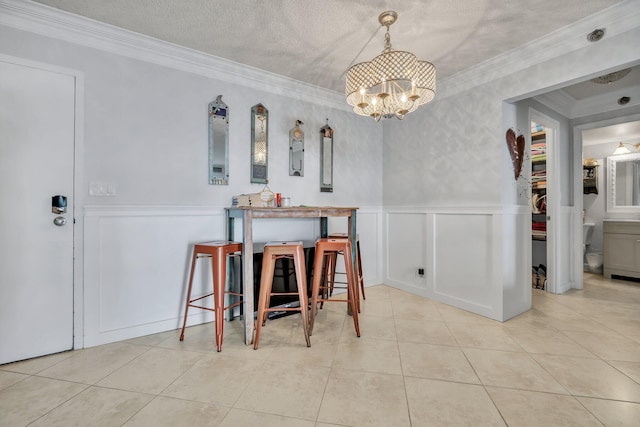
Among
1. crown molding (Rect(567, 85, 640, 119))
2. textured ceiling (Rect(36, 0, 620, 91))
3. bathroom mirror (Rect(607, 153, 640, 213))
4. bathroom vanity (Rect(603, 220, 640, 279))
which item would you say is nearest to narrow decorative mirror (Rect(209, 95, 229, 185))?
textured ceiling (Rect(36, 0, 620, 91))

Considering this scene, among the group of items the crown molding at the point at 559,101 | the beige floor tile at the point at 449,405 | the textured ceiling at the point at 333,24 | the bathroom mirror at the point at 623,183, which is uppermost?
the textured ceiling at the point at 333,24

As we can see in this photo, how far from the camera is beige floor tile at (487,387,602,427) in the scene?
1.30 meters

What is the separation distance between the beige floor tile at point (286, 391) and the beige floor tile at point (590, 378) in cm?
143

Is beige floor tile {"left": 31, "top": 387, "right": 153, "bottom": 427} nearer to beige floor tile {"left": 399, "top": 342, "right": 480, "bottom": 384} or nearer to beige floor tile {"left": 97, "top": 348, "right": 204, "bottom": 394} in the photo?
beige floor tile {"left": 97, "top": 348, "right": 204, "bottom": 394}

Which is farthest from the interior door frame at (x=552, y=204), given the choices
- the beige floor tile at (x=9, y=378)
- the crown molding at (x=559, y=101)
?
the beige floor tile at (x=9, y=378)

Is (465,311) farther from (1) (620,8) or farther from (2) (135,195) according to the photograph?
(2) (135,195)

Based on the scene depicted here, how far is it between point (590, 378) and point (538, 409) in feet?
1.89

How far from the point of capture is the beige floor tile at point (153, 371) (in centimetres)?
160

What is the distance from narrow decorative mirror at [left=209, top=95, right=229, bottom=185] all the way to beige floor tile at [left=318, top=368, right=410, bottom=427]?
6.22 feet

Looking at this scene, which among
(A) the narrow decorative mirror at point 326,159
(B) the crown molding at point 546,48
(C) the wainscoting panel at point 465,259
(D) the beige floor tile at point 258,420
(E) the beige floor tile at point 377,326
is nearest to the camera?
(D) the beige floor tile at point 258,420

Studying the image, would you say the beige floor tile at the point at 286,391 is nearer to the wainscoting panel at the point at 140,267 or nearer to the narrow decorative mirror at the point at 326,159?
the wainscoting panel at the point at 140,267

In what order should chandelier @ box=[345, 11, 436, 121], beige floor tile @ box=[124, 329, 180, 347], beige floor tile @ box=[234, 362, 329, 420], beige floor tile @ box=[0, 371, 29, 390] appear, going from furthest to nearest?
beige floor tile @ box=[124, 329, 180, 347] < chandelier @ box=[345, 11, 436, 121] < beige floor tile @ box=[0, 371, 29, 390] < beige floor tile @ box=[234, 362, 329, 420]

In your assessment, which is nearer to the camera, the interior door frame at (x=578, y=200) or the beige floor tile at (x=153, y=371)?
the beige floor tile at (x=153, y=371)

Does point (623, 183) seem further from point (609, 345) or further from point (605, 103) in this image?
point (609, 345)
